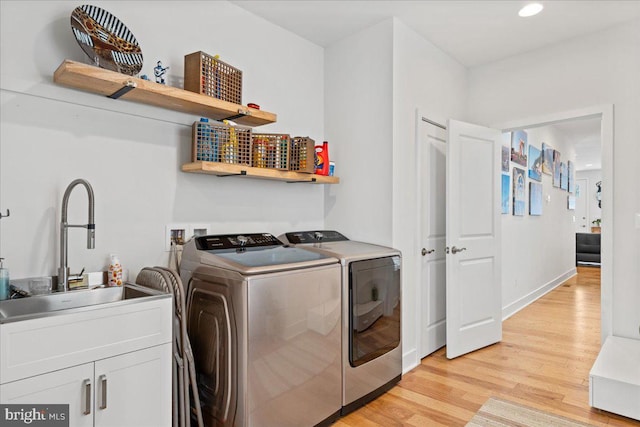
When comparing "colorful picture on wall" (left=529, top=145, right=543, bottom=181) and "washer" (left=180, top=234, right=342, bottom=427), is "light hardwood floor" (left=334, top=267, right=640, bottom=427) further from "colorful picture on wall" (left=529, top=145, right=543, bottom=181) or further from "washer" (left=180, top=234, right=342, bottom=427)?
"colorful picture on wall" (left=529, top=145, right=543, bottom=181)

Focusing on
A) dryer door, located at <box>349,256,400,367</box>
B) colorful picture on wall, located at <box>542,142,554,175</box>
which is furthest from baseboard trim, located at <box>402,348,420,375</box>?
colorful picture on wall, located at <box>542,142,554,175</box>

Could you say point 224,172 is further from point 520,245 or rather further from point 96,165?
point 520,245

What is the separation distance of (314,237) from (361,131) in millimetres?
916

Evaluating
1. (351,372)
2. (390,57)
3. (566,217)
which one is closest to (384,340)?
(351,372)

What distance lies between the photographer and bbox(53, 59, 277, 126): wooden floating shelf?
5.71ft

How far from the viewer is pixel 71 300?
5.76 feet

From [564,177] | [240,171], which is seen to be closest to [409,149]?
[240,171]

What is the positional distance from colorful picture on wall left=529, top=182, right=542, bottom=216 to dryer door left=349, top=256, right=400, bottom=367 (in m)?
3.49

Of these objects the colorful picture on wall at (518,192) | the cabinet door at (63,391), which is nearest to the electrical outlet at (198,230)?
the cabinet door at (63,391)

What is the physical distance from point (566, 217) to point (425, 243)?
5.40 meters

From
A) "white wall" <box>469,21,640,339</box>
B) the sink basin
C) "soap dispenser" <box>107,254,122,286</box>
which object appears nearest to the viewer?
the sink basin

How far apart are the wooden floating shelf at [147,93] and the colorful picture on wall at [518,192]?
352 cm

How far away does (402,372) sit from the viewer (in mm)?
2871

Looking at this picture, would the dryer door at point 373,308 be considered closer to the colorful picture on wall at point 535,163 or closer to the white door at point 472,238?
the white door at point 472,238
